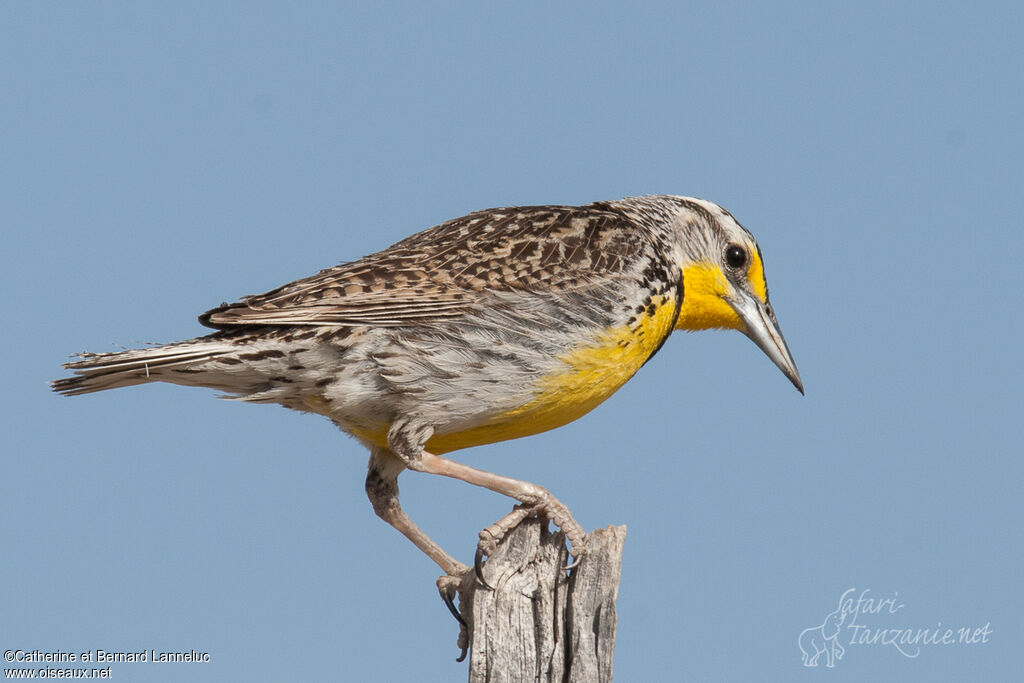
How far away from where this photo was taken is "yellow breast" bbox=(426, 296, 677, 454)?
651 cm

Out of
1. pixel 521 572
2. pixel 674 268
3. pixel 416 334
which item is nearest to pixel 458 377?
pixel 416 334

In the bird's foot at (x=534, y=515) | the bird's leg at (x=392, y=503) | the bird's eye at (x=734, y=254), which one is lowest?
the bird's foot at (x=534, y=515)

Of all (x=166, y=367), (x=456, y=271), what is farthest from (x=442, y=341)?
(x=166, y=367)

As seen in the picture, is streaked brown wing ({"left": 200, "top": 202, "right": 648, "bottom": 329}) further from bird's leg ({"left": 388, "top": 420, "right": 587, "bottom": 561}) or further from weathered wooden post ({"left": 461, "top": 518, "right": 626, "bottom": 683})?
weathered wooden post ({"left": 461, "top": 518, "right": 626, "bottom": 683})

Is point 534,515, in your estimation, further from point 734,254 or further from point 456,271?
point 734,254

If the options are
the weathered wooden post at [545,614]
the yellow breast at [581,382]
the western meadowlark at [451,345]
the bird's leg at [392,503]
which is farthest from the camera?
the bird's leg at [392,503]

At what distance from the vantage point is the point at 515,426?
669cm

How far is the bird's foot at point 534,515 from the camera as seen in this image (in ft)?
19.9

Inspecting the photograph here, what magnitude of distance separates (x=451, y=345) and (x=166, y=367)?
1.40 m

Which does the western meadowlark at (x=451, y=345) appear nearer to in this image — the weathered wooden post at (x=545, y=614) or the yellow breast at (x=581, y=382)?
the yellow breast at (x=581, y=382)

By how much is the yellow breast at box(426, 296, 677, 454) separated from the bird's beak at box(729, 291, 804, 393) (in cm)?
78

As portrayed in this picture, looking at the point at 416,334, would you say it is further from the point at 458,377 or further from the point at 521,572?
the point at 521,572

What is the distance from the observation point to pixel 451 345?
21.0 feet

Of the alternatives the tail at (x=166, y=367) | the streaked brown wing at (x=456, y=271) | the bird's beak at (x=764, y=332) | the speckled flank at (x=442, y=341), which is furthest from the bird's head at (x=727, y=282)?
the tail at (x=166, y=367)
